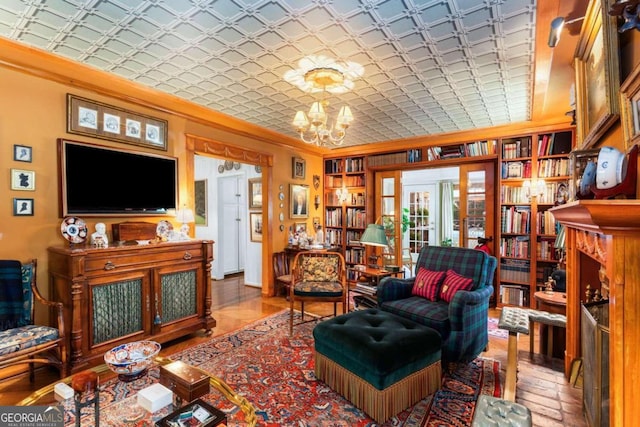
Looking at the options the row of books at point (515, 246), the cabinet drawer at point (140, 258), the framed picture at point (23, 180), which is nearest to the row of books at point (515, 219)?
the row of books at point (515, 246)

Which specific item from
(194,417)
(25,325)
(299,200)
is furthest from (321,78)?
(25,325)

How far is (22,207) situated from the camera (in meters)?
2.40

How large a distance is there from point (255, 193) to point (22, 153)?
135 inches

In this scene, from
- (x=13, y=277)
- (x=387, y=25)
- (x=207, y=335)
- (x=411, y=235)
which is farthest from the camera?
(x=411, y=235)

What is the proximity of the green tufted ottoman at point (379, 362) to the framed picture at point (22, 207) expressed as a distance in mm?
2427

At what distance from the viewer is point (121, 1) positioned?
1819 millimetres

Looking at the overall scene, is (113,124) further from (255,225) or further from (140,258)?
(255,225)

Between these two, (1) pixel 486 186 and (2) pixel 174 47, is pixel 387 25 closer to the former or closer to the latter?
(2) pixel 174 47

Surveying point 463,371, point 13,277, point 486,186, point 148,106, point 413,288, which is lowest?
point 463,371

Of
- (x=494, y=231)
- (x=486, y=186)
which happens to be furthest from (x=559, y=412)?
(x=486, y=186)

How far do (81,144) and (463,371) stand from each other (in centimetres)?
374

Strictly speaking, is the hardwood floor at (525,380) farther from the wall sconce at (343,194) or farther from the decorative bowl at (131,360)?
the wall sconce at (343,194)

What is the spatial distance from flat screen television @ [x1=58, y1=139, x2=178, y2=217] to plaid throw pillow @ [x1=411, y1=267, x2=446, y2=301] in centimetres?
266

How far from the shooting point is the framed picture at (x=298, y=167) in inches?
205
